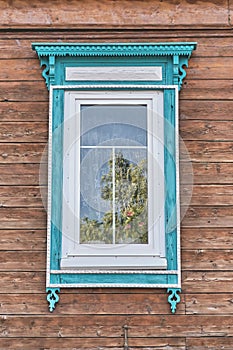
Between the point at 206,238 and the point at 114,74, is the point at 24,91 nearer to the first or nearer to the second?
the point at 114,74

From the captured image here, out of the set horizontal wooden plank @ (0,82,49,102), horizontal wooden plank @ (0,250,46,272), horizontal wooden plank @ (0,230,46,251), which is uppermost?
horizontal wooden plank @ (0,82,49,102)

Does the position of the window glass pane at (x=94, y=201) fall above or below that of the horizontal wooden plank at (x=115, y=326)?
above

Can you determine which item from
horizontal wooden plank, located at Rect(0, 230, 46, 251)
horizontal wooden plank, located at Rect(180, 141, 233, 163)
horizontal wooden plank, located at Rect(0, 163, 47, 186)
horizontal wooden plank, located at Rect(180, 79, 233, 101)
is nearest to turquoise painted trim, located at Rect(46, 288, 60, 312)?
horizontal wooden plank, located at Rect(0, 230, 46, 251)

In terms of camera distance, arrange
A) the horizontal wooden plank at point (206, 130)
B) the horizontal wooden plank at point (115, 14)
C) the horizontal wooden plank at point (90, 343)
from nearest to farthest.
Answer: the horizontal wooden plank at point (90, 343), the horizontal wooden plank at point (206, 130), the horizontal wooden plank at point (115, 14)

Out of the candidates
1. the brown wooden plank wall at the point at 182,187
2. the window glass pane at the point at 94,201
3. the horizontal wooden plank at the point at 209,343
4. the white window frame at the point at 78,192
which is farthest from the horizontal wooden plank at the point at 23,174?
the horizontal wooden plank at the point at 209,343

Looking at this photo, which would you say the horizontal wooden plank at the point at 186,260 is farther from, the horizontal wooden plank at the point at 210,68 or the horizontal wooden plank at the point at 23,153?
the horizontal wooden plank at the point at 210,68

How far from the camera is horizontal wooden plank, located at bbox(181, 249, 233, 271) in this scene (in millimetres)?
3707

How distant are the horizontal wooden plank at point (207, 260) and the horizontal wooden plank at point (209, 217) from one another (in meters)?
0.16

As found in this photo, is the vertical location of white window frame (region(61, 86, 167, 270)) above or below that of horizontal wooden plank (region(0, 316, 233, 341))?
above

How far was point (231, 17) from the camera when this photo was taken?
397 centimetres

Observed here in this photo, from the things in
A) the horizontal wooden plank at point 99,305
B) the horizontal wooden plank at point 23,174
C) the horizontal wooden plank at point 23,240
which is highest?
the horizontal wooden plank at point 23,174

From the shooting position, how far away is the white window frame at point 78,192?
3.66m

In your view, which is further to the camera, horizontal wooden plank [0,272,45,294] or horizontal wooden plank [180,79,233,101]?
horizontal wooden plank [180,79,233,101]

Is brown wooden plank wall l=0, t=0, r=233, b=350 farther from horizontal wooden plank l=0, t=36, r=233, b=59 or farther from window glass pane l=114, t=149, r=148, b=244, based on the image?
window glass pane l=114, t=149, r=148, b=244
